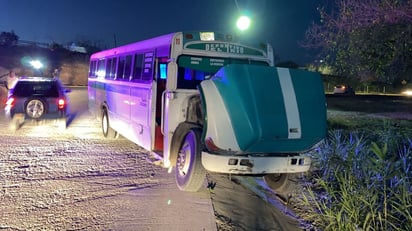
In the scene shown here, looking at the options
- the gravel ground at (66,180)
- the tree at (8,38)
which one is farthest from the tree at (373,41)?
the tree at (8,38)

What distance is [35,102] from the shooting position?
1016 centimetres

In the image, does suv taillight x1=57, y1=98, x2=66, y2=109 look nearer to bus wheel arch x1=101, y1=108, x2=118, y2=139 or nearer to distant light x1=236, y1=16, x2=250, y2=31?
bus wheel arch x1=101, y1=108, x2=118, y2=139

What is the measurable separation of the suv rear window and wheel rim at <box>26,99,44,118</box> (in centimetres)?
27

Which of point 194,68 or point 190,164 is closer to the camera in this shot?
point 190,164

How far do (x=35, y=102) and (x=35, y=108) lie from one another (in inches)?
6.9

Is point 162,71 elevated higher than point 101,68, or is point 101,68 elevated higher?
point 101,68

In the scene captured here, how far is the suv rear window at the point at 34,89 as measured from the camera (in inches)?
402

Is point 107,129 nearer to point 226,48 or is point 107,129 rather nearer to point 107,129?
point 107,129

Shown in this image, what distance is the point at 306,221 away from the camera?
4883 mm

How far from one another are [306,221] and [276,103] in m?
1.73

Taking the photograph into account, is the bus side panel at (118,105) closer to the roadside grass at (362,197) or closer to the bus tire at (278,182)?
the bus tire at (278,182)

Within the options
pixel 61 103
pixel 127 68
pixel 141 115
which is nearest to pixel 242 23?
pixel 127 68

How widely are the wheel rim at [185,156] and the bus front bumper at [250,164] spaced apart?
1.78ft

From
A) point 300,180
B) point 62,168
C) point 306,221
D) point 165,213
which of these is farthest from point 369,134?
point 62,168
